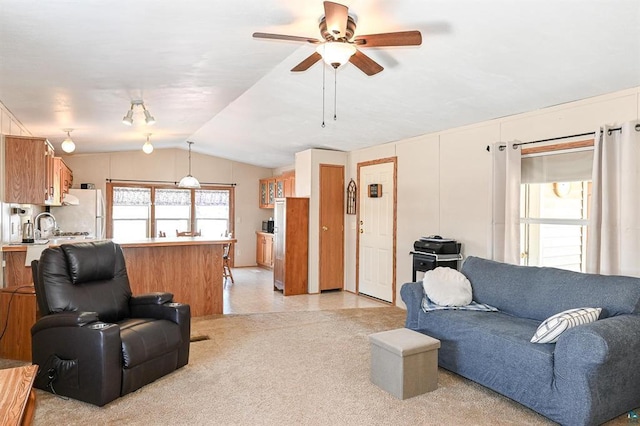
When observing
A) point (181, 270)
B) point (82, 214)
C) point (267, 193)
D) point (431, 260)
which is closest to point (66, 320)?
point (181, 270)

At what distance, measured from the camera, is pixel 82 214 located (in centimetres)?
711

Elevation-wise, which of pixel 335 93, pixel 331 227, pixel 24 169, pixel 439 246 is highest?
pixel 335 93

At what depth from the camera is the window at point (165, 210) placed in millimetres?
8477

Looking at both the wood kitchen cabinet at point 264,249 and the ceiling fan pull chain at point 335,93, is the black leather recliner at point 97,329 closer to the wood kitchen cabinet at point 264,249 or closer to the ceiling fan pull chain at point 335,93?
the ceiling fan pull chain at point 335,93

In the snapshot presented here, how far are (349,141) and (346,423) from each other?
4342 millimetres

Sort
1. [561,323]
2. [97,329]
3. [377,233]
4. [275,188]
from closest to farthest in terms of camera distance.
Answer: [561,323] → [97,329] → [377,233] → [275,188]

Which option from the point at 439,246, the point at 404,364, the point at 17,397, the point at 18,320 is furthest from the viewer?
the point at 439,246

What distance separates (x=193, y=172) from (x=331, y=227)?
3.97 meters

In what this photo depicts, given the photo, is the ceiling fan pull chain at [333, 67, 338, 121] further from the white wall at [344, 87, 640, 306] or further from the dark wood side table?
the dark wood side table

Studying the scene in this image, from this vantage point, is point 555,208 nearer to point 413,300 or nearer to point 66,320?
point 413,300

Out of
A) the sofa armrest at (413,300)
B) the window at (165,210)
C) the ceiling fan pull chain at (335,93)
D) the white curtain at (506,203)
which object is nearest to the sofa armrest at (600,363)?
the sofa armrest at (413,300)

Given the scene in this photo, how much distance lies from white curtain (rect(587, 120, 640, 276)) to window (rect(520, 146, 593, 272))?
1.20 ft

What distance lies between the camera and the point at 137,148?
8.16 m

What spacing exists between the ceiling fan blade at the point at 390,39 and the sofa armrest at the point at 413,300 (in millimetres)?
2233
